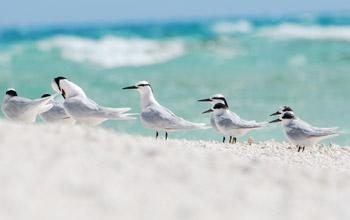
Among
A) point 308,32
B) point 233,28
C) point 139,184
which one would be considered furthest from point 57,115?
point 233,28

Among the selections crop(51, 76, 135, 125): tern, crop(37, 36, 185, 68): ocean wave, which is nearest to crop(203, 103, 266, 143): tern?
crop(51, 76, 135, 125): tern

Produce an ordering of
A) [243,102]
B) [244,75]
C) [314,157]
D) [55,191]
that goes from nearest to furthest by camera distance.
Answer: [55,191]
[314,157]
[243,102]
[244,75]

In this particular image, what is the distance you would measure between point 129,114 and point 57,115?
83 cm

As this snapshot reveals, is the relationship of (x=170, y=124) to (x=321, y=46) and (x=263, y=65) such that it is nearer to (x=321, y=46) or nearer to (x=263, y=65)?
(x=263, y=65)

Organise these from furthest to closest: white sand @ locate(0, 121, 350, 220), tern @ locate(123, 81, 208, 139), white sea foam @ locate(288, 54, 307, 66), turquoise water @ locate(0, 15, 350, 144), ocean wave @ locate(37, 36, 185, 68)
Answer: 1. ocean wave @ locate(37, 36, 185, 68)
2. white sea foam @ locate(288, 54, 307, 66)
3. turquoise water @ locate(0, 15, 350, 144)
4. tern @ locate(123, 81, 208, 139)
5. white sand @ locate(0, 121, 350, 220)

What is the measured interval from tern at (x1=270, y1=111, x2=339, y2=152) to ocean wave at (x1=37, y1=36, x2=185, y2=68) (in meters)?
17.8

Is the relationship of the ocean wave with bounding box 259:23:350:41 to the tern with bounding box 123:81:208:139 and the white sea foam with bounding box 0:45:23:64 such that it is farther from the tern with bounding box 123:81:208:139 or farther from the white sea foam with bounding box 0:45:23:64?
the tern with bounding box 123:81:208:139

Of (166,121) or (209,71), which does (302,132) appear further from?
(209,71)

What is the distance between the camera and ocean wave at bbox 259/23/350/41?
32156 millimetres

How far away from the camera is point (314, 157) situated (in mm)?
7754

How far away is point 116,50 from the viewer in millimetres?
31859

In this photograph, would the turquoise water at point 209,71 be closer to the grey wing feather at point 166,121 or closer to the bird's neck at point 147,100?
the bird's neck at point 147,100

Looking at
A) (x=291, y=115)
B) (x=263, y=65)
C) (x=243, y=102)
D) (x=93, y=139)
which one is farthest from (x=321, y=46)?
(x=93, y=139)

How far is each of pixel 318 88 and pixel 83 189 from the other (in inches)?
539
